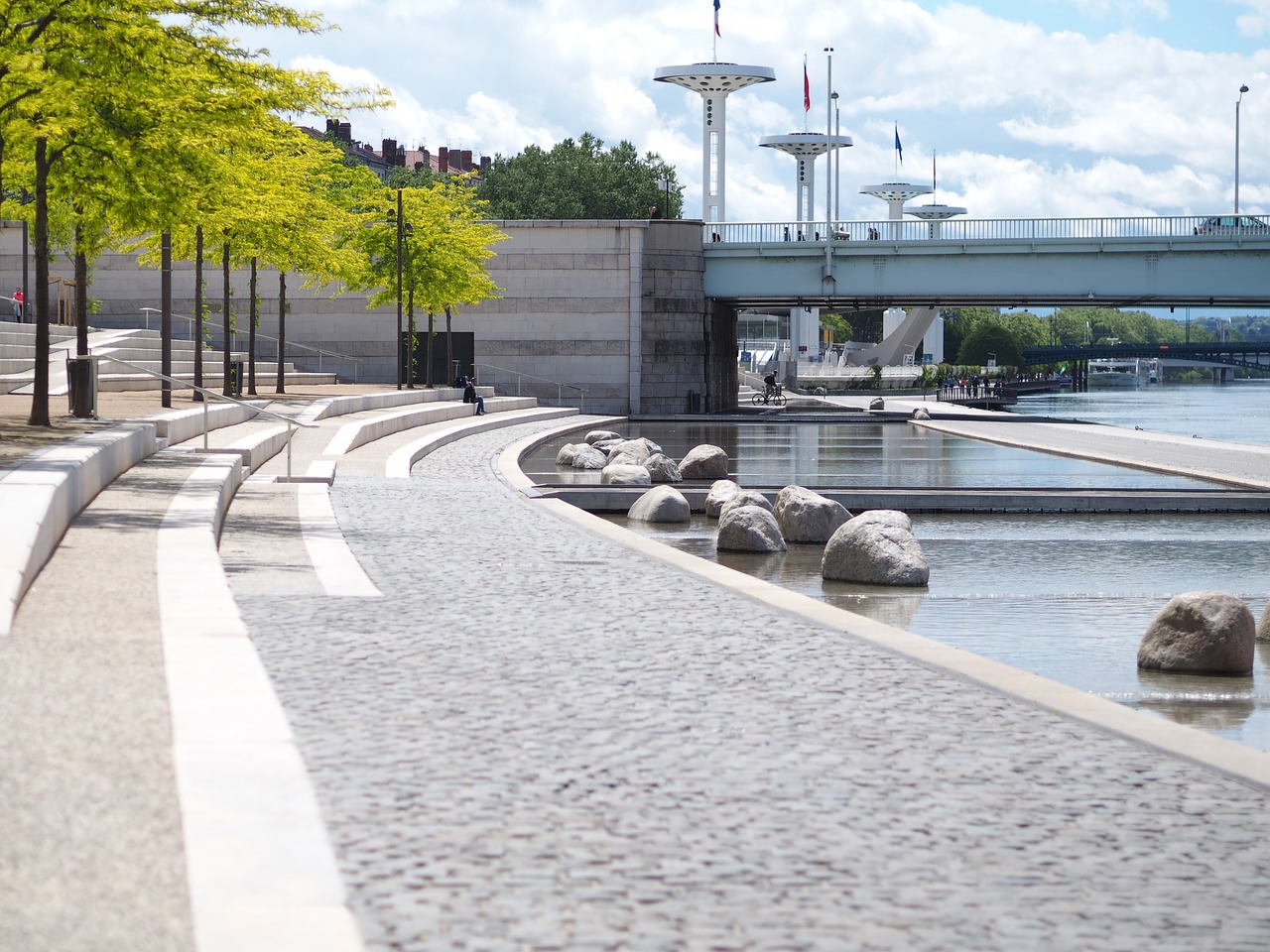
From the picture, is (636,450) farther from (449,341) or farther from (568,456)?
(449,341)

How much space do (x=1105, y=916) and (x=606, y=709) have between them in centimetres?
312

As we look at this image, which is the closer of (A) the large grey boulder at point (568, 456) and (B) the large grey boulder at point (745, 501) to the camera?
(B) the large grey boulder at point (745, 501)

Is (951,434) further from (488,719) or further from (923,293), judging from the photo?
(488,719)

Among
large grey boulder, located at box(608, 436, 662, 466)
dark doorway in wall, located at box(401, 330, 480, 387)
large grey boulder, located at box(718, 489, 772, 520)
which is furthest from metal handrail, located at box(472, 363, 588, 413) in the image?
large grey boulder, located at box(718, 489, 772, 520)

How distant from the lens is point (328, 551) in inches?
532

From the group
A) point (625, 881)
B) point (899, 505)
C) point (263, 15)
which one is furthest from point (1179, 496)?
point (625, 881)

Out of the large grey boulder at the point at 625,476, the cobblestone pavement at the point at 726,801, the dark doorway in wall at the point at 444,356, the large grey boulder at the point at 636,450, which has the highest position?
the dark doorway in wall at the point at 444,356

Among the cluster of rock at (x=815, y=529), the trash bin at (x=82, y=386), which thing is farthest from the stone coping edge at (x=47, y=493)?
the cluster of rock at (x=815, y=529)

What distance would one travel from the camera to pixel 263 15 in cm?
1811

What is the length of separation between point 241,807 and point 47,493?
7.59 metres

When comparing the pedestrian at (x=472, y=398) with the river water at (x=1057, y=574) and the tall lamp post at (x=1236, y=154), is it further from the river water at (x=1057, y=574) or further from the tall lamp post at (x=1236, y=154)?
the tall lamp post at (x=1236, y=154)

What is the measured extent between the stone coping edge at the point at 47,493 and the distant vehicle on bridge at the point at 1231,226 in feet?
156

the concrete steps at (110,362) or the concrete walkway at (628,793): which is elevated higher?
the concrete steps at (110,362)

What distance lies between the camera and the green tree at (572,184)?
395 ft
